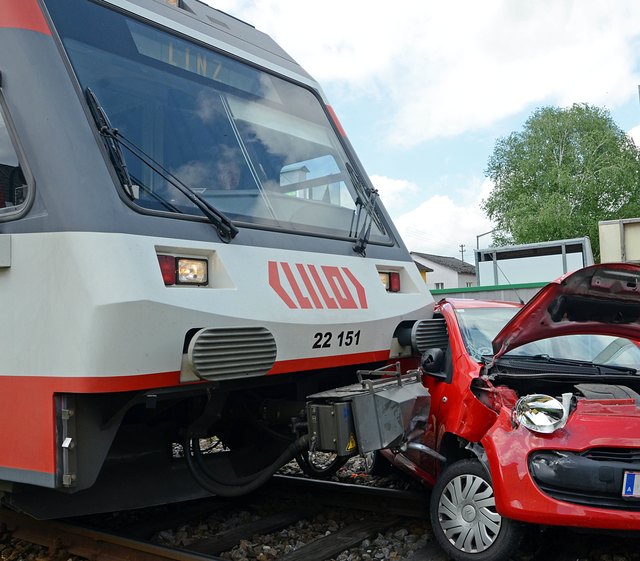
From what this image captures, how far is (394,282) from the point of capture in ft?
16.3

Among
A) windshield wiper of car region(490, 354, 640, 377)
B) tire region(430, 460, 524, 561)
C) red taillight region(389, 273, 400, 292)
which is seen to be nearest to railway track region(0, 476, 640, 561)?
tire region(430, 460, 524, 561)

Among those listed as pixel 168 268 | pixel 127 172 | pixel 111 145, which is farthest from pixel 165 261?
pixel 111 145

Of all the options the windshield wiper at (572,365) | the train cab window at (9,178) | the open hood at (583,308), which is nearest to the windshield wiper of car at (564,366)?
the windshield wiper at (572,365)

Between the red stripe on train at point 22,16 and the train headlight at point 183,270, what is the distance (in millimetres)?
1310

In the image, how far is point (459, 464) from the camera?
4094 mm

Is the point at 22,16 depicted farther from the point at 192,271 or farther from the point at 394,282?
the point at 394,282

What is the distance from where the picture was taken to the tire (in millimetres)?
3707

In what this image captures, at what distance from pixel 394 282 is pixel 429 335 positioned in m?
0.45

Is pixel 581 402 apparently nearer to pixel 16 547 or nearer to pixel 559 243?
pixel 16 547

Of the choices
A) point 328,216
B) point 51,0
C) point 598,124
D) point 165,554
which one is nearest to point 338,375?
point 328,216

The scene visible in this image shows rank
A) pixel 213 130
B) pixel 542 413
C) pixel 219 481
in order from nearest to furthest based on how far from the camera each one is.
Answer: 1. pixel 542 413
2. pixel 213 130
3. pixel 219 481

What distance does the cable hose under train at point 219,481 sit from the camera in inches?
168

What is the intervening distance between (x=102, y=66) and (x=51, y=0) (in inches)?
15.7

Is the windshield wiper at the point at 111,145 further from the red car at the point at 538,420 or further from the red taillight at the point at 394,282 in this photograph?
the red car at the point at 538,420
